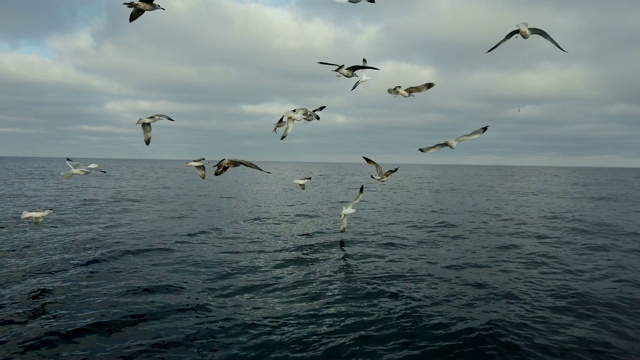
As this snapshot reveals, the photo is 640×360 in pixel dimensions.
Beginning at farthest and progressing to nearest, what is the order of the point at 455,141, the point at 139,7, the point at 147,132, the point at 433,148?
1. the point at 147,132
2. the point at 455,141
3. the point at 433,148
4. the point at 139,7

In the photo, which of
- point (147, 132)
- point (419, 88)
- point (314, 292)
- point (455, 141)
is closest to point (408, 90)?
point (419, 88)

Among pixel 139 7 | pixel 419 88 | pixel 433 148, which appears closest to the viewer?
pixel 139 7

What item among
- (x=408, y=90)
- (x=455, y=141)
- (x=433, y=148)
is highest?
(x=408, y=90)

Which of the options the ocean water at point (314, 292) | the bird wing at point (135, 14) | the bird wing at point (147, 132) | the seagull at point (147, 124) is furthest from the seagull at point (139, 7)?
the ocean water at point (314, 292)

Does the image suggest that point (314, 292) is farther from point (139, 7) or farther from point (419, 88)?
point (139, 7)

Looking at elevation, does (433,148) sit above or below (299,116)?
below

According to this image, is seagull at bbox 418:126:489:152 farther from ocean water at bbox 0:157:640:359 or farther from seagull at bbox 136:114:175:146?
seagull at bbox 136:114:175:146

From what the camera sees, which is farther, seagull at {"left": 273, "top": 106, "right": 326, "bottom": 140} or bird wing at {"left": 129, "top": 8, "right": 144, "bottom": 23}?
seagull at {"left": 273, "top": 106, "right": 326, "bottom": 140}

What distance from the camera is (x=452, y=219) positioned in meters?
39.3

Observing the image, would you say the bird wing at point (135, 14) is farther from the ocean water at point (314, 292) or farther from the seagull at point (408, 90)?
the ocean water at point (314, 292)

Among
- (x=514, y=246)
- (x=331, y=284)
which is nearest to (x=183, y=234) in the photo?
(x=331, y=284)

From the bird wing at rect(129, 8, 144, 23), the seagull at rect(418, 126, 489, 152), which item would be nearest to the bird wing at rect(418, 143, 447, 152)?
the seagull at rect(418, 126, 489, 152)

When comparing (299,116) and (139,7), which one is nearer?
(139,7)

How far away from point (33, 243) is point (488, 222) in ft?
125
